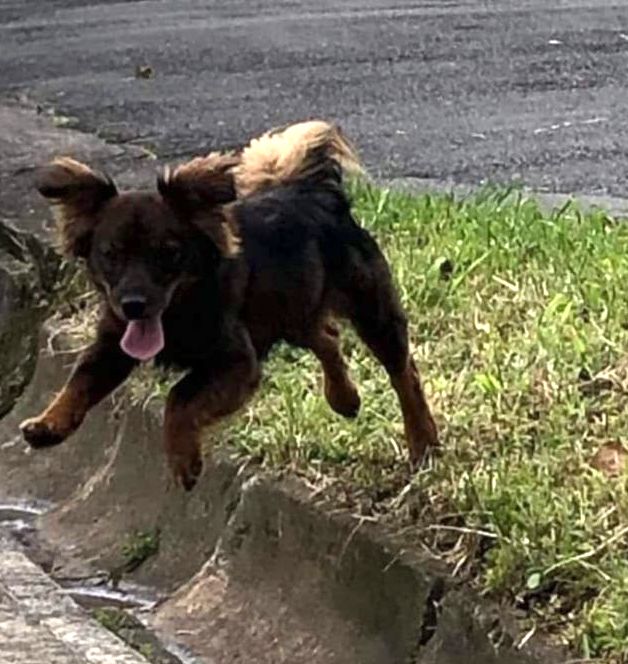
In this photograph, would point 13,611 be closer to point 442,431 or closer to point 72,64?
point 442,431

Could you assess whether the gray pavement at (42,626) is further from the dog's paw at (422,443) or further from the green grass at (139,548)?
the dog's paw at (422,443)

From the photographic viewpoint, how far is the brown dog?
477 centimetres

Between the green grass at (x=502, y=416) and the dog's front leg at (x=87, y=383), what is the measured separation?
0.50 m

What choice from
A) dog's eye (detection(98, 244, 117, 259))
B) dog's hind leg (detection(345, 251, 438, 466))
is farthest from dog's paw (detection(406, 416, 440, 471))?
dog's eye (detection(98, 244, 117, 259))

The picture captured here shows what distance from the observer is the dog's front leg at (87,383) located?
5.00 meters

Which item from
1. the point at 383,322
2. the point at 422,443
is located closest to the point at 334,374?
the point at 383,322

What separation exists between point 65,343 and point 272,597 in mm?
1819

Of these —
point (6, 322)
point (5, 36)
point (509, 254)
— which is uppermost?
point (509, 254)

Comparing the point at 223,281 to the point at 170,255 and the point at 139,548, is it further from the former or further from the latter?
the point at 139,548

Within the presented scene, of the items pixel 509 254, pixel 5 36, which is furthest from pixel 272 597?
pixel 5 36

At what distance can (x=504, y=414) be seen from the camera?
5148mm

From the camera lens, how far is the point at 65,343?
6.70m

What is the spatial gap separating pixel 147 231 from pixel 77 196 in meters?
0.23

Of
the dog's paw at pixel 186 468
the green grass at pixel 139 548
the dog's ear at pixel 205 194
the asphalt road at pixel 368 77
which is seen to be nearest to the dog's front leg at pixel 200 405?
the dog's paw at pixel 186 468
